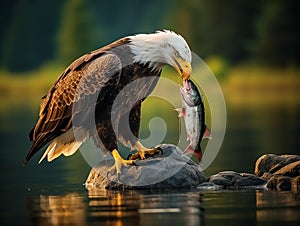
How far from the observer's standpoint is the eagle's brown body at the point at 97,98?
13.1m

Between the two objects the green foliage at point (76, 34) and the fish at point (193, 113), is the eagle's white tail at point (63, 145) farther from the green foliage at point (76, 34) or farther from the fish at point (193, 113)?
the green foliage at point (76, 34)

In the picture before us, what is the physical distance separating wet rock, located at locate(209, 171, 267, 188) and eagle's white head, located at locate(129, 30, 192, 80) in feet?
4.17

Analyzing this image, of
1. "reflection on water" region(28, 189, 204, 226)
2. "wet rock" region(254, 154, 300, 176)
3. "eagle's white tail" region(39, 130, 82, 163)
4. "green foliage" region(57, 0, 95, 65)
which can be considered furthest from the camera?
"green foliage" region(57, 0, 95, 65)

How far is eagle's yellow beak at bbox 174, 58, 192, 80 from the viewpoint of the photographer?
→ 507 inches

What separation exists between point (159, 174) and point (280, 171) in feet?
4.69

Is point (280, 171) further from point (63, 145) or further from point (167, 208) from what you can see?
point (63, 145)

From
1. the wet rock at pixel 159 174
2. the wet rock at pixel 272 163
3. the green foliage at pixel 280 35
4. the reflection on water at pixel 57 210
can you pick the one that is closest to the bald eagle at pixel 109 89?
the wet rock at pixel 159 174

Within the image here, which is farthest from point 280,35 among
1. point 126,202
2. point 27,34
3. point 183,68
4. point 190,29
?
point 126,202

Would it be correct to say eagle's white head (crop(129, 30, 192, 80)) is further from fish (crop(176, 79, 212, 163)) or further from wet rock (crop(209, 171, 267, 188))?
wet rock (crop(209, 171, 267, 188))

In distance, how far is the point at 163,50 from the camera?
13.2 m

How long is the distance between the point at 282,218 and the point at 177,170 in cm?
285

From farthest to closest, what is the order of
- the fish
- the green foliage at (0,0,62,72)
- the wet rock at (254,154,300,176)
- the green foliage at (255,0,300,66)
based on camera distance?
the green foliage at (0,0,62,72)
the green foliage at (255,0,300,66)
the wet rock at (254,154,300,176)
the fish

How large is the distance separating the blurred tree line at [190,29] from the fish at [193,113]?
1882 inches

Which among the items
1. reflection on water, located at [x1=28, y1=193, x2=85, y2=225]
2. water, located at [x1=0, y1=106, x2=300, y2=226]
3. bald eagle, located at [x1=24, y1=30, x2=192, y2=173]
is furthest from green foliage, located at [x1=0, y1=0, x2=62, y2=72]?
reflection on water, located at [x1=28, y1=193, x2=85, y2=225]
